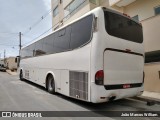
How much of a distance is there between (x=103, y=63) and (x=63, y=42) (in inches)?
116

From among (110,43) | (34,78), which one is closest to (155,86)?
(110,43)

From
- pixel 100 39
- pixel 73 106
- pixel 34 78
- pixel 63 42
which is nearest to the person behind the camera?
pixel 100 39

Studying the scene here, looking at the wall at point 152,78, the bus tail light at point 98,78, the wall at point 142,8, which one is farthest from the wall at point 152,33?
the bus tail light at point 98,78

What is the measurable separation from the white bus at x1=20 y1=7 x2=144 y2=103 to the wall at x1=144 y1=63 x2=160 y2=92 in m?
2.70

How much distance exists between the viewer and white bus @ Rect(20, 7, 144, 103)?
241 inches

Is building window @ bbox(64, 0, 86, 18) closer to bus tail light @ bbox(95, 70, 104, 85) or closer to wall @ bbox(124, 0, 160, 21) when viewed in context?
wall @ bbox(124, 0, 160, 21)

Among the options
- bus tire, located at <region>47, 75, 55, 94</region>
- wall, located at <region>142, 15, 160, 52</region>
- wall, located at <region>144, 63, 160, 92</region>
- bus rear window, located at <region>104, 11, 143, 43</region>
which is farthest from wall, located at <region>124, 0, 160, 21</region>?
bus tire, located at <region>47, 75, 55, 94</region>

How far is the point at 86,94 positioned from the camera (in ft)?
20.9

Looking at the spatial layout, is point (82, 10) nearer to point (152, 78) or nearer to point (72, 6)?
point (72, 6)

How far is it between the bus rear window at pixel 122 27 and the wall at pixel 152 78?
115 inches

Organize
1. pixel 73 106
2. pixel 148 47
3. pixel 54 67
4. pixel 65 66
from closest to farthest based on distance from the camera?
1. pixel 73 106
2. pixel 65 66
3. pixel 54 67
4. pixel 148 47

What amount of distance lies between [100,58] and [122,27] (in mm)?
1756

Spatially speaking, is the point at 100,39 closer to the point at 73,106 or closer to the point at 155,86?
the point at 73,106

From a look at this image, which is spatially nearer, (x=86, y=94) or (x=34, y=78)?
(x=86, y=94)
